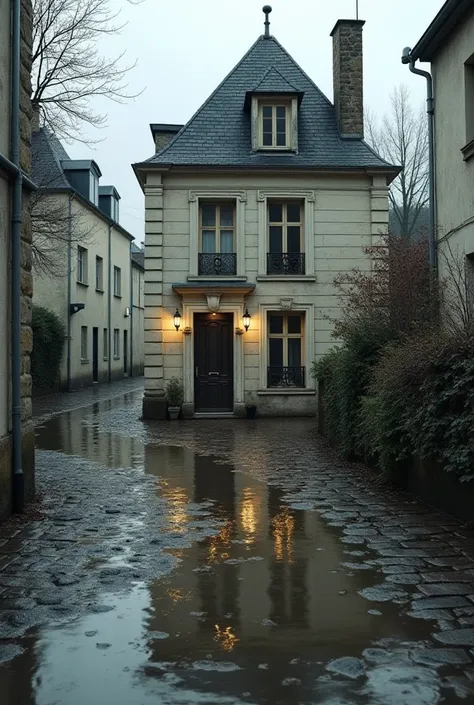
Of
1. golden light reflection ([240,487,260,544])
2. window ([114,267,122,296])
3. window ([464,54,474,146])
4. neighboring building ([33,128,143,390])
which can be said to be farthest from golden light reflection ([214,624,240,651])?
window ([114,267,122,296])

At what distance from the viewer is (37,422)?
64.1 ft

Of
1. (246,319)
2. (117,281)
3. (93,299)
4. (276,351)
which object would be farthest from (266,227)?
(117,281)

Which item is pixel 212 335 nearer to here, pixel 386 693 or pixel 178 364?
pixel 178 364

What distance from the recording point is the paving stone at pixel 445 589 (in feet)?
17.1

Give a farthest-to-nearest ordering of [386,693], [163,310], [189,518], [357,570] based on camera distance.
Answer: [163,310] → [189,518] → [357,570] → [386,693]

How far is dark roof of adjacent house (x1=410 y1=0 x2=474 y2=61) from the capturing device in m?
11.7

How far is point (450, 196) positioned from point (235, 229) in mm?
8958

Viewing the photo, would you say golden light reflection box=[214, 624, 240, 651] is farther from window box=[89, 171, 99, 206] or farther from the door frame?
window box=[89, 171, 99, 206]

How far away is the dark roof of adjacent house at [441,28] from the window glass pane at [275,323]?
29.6ft

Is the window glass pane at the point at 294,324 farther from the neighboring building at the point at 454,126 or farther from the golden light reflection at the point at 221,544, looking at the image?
the golden light reflection at the point at 221,544

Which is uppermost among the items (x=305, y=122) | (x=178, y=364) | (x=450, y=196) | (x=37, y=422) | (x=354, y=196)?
(x=305, y=122)

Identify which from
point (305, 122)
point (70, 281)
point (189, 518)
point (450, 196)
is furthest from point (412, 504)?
point (70, 281)

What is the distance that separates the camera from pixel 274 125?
2156 cm

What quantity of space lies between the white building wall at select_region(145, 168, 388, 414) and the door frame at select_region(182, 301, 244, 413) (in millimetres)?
61
